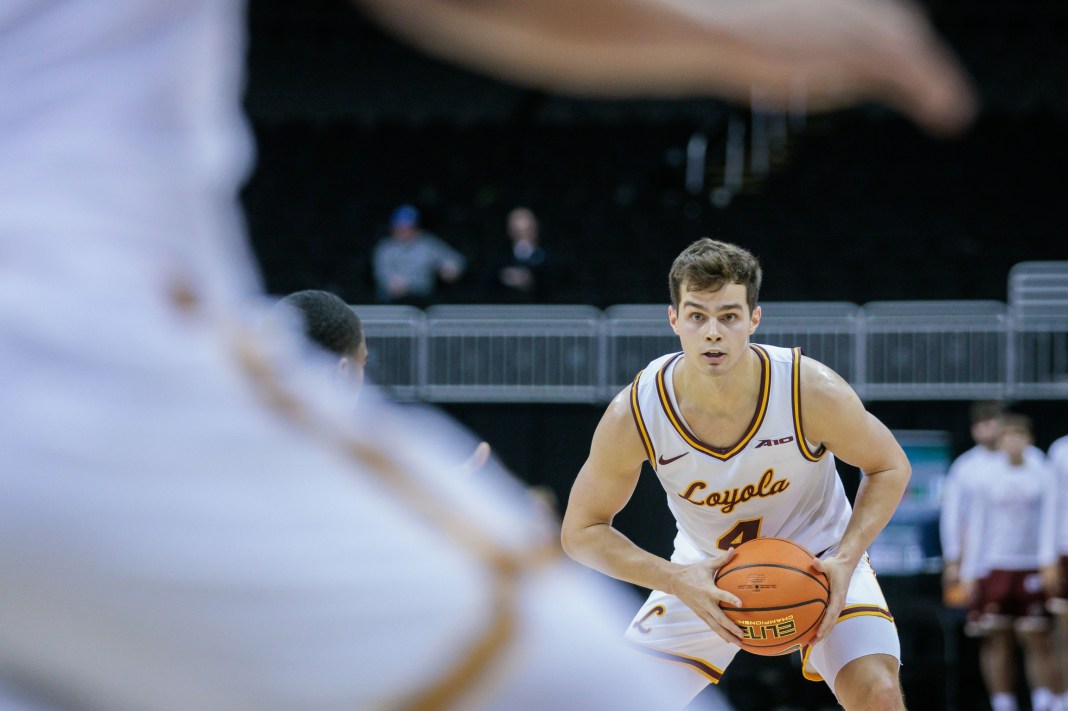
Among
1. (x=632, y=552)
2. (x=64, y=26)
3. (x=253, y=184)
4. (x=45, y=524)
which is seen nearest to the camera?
(x=45, y=524)

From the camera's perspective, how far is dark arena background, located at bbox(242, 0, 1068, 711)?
12.1 metres

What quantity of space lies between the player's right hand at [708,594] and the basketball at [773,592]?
0.03m

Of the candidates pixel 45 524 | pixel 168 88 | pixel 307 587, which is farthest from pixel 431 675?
pixel 168 88

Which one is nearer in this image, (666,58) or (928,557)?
(666,58)

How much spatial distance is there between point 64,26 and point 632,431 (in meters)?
4.07

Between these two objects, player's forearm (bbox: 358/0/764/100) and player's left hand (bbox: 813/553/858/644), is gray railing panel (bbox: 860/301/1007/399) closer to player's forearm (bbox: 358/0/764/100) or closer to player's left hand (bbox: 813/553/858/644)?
player's left hand (bbox: 813/553/858/644)

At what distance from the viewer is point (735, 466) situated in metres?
5.21

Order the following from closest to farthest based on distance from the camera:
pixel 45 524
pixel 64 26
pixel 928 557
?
pixel 45 524, pixel 64 26, pixel 928 557

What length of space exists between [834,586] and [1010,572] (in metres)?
7.22

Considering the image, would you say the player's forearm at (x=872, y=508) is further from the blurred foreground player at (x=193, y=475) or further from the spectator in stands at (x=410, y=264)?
the spectator in stands at (x=410, y=264)

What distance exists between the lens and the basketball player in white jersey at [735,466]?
16.3 feet

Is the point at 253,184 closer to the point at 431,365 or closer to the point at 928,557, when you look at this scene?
the point at 431,365

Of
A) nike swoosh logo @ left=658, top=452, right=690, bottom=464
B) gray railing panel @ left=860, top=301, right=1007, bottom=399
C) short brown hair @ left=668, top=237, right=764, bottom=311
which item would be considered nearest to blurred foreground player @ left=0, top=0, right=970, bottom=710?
short brown hair @ left=668, top=237, right=764, bottom=311

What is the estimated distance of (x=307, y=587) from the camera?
111 cm
